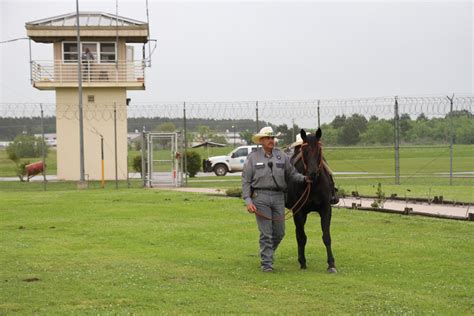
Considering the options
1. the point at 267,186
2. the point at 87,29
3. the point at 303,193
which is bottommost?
the point at 303,193

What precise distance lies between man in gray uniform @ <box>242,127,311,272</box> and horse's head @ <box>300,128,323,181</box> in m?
0.19

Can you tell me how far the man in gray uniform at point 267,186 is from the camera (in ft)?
36.4

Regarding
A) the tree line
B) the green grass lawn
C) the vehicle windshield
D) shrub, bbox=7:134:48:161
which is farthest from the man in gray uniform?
shrub, bbox=7:134:48:161

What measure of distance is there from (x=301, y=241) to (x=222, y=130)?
36.4 meters

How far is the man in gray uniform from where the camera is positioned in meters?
11.1

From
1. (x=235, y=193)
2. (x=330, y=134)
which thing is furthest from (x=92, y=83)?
(x=235, y=193)

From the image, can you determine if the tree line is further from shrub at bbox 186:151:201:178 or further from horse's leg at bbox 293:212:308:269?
horse's leg at bbox 293:212:308:269

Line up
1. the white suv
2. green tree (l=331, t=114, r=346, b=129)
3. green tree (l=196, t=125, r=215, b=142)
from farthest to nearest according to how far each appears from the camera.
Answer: green tree (l=196, t=125, r=215, b=142) < the white suv < green tree (l=331, t=114, r=346, b=129)

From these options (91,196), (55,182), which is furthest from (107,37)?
(91,196)

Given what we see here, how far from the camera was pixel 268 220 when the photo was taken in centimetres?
1116

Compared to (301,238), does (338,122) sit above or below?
above

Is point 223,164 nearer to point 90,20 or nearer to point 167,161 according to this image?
point 167,161

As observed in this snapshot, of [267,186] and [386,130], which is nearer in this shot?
[267,186]

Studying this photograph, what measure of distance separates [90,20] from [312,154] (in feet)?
108
